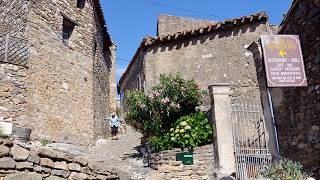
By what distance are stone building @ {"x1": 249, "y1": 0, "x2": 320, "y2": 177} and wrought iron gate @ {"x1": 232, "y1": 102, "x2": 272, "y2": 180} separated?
141 centimetres

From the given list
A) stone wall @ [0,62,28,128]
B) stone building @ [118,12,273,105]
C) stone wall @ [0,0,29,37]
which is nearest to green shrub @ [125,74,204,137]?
stone building @ [118,12,273,105]

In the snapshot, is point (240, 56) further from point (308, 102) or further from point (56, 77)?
point (308, 102)

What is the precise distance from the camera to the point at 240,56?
17.5m

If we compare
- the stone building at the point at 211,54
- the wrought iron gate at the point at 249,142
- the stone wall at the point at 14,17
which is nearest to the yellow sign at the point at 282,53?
the wrought iron gate at the point at 249,142

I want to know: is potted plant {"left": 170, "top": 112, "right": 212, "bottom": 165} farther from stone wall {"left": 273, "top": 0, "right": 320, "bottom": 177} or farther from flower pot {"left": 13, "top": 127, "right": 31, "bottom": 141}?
flower pot {"left": 13, "top": 127, "right": 31, "bottom": 141}

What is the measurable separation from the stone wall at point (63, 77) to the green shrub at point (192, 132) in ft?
18.4

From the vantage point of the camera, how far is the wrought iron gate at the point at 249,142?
36.1 feet

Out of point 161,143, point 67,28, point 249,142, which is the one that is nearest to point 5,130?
point 161,143

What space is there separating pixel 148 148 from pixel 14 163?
674 centimetres

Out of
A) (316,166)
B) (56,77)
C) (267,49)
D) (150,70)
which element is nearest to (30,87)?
(56,77)

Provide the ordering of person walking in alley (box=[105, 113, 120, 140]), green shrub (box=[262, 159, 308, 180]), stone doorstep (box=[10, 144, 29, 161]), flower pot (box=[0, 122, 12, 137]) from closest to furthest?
stone doorstep (box=[10, 144, 29, 161]) < green shrub (box=[262, 159, 308, 180]) < flower pot (box=[0, 122, 12, 137]) < person walking in alley (box=[105, 113, 120, 140])

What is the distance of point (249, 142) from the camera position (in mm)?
11656

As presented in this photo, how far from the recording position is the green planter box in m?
11.6

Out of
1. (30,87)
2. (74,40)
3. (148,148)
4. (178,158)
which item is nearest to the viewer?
(178,158)
